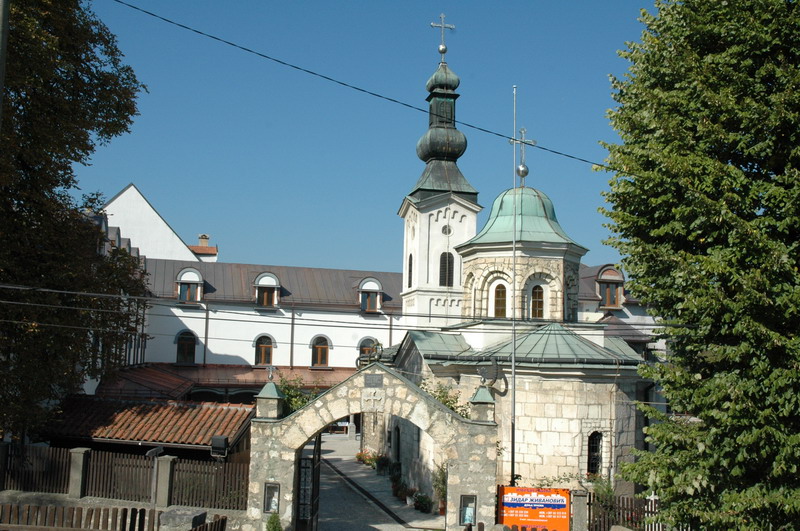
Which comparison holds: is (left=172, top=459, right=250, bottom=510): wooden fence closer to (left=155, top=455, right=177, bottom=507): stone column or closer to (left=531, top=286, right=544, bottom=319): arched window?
(left=155, top=455, right=177, bottom=507): stone column

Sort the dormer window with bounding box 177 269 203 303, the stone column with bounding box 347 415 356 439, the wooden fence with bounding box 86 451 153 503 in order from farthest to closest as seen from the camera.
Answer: the dormer window with bounding box 177 269 203 303
the stone column with bounding box 347 415 356 439
the wooden fence with bounding box 86 451 153 503

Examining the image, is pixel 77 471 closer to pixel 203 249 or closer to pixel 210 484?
pixel 210 484

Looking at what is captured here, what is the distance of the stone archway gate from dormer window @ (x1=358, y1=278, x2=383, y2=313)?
31.0m

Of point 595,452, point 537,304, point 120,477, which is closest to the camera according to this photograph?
point 120,477

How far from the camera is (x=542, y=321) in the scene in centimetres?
2566

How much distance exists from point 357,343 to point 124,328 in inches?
1093

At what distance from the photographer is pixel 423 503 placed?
21625 millimetres

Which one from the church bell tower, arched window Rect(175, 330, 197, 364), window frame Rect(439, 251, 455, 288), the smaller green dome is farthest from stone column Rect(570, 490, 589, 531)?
arched window Rect(175, 330, 197, 364)

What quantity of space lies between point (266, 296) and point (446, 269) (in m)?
13.8

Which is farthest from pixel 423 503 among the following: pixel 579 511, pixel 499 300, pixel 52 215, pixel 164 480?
pixel 52 215

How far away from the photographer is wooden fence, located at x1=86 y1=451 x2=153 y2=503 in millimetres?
16859

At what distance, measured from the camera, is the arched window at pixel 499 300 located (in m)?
27.2

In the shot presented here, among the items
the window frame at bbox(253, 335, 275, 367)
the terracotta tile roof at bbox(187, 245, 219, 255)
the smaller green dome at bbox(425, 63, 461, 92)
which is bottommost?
the window frame at bbox(253, 335, 275, 367)

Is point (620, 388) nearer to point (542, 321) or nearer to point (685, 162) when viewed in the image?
point (542, 321)
